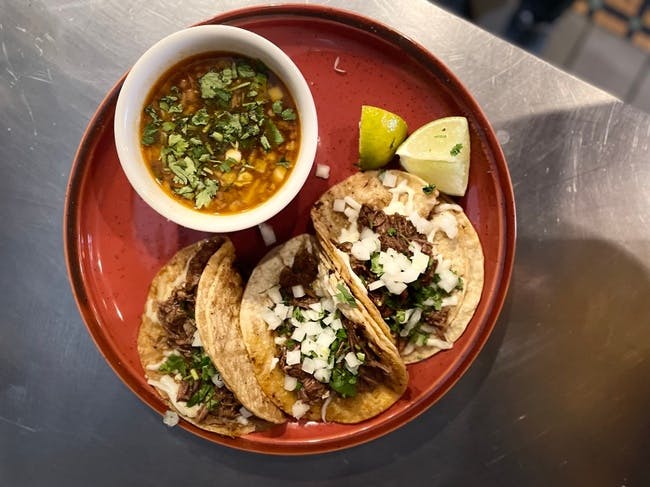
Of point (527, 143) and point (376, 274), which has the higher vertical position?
point (527, 143)

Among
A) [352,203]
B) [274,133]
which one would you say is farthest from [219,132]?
[352,203]

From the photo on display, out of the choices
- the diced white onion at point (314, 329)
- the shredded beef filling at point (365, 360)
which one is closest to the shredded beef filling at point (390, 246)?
the shredded beef filling at point (365, 360)

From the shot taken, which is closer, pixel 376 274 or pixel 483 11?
pixel 376 274

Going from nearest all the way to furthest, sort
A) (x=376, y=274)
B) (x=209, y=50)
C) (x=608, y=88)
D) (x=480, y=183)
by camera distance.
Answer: (x=209, y=50) < (x=376, y=274) < (x=480, y=183) < (x=608, y=88)

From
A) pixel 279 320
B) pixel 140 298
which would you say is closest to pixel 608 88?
pixel 279 320

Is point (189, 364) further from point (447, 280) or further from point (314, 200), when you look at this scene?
point (447, 280)

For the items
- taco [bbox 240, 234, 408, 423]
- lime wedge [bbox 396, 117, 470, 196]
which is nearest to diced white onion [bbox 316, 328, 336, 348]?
taco [bbox 240, 234, 408, 423]

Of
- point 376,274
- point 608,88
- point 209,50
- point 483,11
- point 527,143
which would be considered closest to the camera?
point 209,50

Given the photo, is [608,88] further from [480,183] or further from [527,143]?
[480,183]
